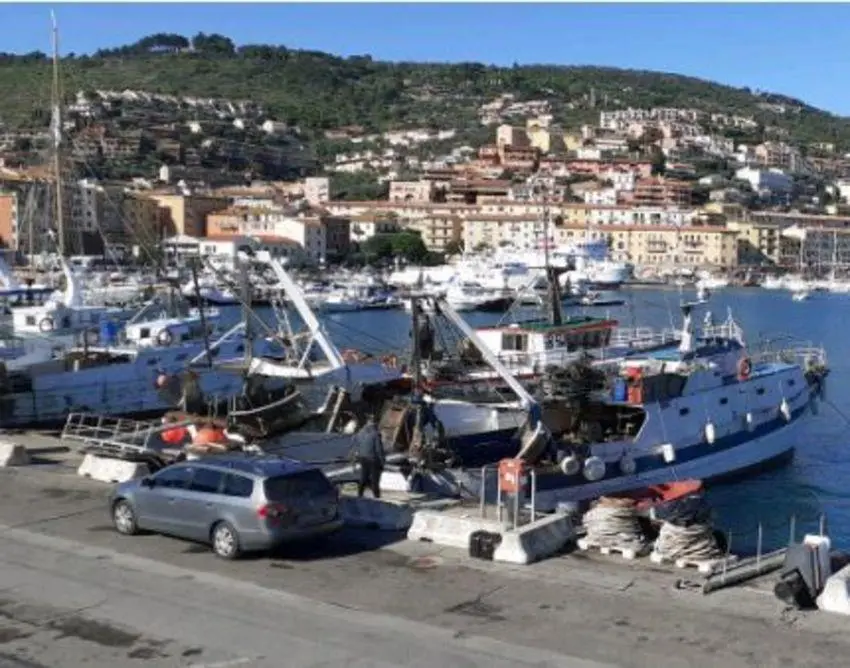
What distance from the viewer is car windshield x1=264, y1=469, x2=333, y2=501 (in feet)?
47.0

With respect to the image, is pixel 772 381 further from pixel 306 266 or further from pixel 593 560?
pixel 306 266

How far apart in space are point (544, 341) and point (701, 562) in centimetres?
1993

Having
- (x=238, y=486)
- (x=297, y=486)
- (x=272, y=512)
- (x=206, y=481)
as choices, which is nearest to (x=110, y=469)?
(x=206, y=481)

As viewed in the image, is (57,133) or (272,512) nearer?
(272,512)

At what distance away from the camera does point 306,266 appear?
16425cm

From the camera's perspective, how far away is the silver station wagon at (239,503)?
1427cm

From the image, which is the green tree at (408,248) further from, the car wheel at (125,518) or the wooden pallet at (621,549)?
the wooden pallet at (621,549)

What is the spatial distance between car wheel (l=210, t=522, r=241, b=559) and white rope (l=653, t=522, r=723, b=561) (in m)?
5.11

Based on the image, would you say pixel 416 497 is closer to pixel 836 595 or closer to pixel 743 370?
pixel 836 595

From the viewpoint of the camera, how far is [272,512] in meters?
14.2

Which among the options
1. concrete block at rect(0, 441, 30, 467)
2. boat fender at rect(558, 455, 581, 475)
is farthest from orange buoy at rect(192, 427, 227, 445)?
boat fender at rect(558, 455, 581, 475)

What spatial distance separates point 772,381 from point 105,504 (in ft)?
69.7

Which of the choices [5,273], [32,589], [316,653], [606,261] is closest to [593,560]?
[316,653]

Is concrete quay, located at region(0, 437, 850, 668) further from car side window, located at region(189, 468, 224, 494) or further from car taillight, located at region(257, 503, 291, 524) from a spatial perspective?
car side window, located at region(189, 468, 224, 494)
